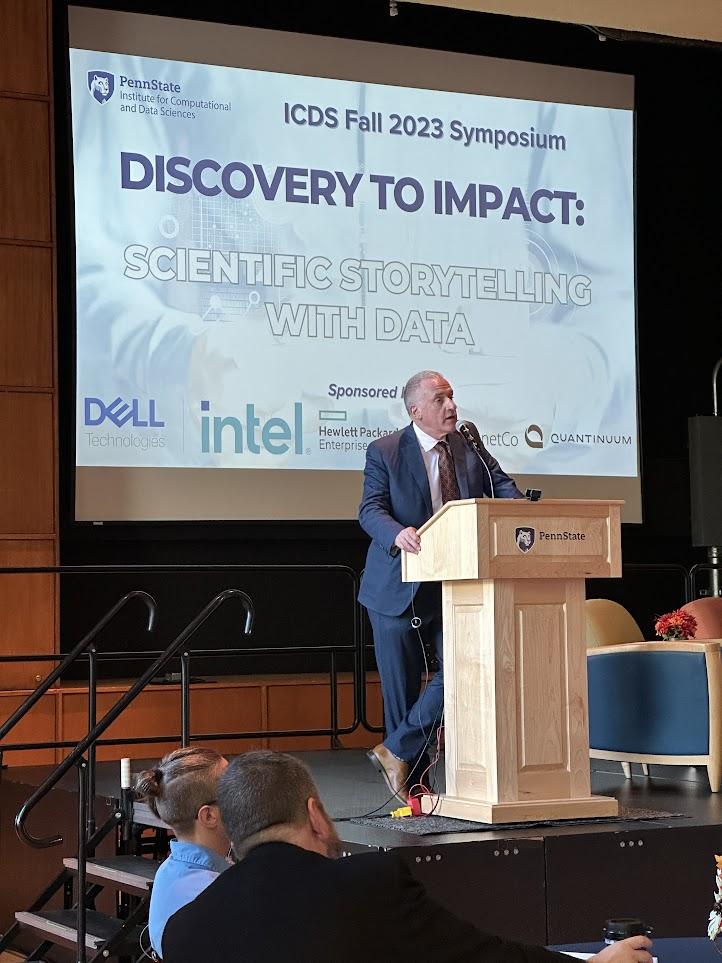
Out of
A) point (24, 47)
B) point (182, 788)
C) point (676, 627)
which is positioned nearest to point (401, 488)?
point (676, 627)

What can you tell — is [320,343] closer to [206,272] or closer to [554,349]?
[206,272]

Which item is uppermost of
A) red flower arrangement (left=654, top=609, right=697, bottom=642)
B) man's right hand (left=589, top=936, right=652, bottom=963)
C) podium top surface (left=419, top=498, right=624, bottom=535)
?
podium top surface (left=419, top=498, right=624, bottom=535)

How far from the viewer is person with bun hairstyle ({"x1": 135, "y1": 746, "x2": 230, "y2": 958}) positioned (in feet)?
10.9

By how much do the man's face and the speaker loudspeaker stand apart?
14.6 ft

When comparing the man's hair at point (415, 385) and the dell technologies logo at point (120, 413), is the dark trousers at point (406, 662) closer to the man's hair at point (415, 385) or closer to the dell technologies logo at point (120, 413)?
the man's hair at point (415, 385)

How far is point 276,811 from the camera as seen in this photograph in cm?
218

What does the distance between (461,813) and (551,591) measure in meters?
0.77

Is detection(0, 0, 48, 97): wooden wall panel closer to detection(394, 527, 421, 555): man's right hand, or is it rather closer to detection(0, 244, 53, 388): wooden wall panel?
detection(0, 244, 53, 388): wooden wall panel

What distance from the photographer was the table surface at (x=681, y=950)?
245cm

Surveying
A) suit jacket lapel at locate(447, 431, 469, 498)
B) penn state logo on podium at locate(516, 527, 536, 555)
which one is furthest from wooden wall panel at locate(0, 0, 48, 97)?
penn state logo on podium at locate(516, 527, 536, 555)

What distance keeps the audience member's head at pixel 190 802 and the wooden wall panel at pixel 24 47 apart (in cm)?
544

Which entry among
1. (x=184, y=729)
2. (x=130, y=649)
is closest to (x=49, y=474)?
(x=130, y=649)

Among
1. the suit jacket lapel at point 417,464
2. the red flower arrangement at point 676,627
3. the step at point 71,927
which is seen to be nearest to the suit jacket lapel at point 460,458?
the suit jacket lapel at point 417,464

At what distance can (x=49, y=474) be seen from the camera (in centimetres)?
788
